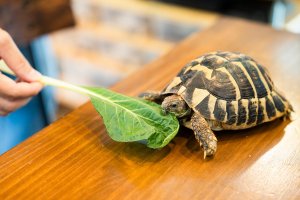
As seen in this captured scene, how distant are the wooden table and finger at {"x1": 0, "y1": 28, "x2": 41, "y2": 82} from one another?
0.55 ft

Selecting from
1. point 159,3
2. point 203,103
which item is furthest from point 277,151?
point 159,3

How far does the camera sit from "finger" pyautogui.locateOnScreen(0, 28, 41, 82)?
1138mm

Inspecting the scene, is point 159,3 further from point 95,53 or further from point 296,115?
point 296,115

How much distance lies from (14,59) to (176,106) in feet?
1.61

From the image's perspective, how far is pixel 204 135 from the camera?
1037 millimetres

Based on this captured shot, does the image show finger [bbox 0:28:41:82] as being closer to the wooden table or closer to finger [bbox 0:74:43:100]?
finger [bbox 0:74:43:100]

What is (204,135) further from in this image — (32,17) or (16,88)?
(32,17)

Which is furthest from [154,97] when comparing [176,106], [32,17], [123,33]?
[123,33]

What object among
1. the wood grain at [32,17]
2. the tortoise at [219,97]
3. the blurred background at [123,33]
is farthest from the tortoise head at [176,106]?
the blurred background at [123,33]

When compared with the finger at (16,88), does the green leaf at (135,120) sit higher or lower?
lower

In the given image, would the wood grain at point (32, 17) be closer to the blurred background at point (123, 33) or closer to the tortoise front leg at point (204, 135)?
the blurred background at point (123, 33)

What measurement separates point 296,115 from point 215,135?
266mm

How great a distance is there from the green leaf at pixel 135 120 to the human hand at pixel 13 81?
0.68 feet

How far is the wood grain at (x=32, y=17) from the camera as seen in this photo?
162cm
